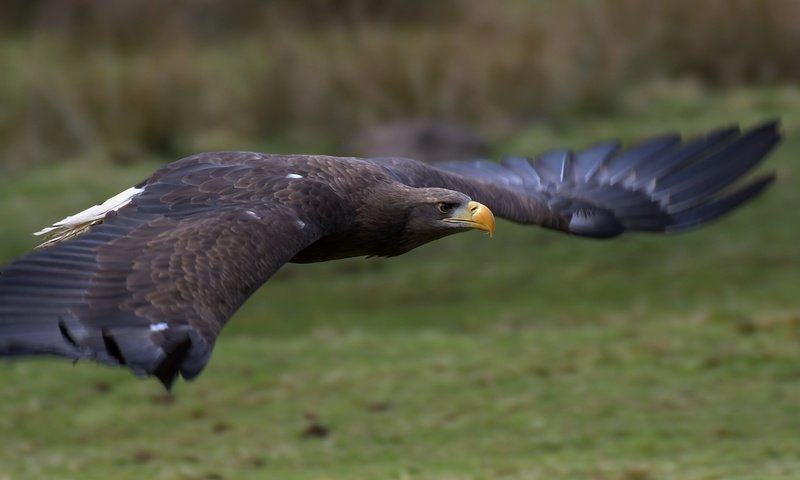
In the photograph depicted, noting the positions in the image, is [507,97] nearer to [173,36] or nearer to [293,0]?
[293,0]

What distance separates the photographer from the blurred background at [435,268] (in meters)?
8.97

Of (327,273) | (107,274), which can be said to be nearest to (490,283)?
A: (327,273)

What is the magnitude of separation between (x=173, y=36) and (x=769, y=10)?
7.52 metres

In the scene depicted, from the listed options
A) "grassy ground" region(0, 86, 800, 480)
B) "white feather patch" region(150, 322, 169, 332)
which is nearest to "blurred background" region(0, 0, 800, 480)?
"grassy ground" region(0, 86, 800, 480)

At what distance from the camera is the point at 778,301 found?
12359 millimetres

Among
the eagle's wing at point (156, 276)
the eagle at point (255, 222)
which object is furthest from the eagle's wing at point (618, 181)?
the eagle's wing at point (156, 276)

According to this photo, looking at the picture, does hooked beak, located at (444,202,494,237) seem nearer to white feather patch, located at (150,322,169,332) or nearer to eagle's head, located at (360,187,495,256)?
eagle's head, located at (360,187,495,256)

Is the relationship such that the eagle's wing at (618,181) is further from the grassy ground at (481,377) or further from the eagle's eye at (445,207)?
the grassy ground at (481,377)

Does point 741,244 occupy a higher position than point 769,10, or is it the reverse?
point 769,10

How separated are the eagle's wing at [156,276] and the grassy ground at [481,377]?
178 cm

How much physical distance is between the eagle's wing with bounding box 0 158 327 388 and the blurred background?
1.74m

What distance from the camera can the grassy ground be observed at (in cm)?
859

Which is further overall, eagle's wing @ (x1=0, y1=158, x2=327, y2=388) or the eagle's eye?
the eagle's eye

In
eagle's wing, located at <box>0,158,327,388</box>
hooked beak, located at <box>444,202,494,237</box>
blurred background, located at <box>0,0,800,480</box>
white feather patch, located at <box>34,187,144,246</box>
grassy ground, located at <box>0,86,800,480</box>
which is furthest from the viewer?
blurred background, located at <box>0,0,800,480</box>
